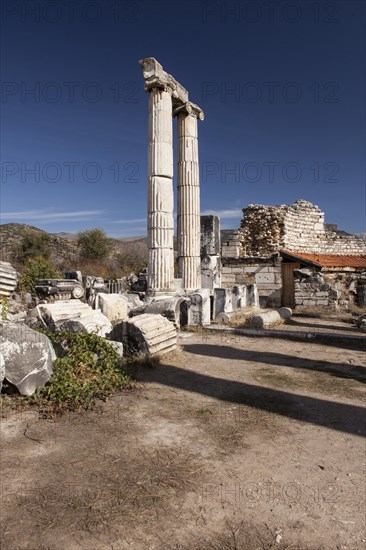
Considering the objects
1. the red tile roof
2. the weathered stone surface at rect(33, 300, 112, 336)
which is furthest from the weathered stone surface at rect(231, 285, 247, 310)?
the weathered stone surface at rect(33, 300, 112, 336)

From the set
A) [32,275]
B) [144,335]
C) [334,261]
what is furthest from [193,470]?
[334,261]

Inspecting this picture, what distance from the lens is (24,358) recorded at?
5.12 metres

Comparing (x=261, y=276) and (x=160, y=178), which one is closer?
(x=160, y=178)

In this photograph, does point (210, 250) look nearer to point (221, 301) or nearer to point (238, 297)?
point (238, 297)

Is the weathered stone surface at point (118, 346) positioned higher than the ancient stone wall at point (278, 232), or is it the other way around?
the ancient stone wall at point (278, 232)

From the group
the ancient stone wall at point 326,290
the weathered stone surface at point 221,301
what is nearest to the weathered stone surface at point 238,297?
the weathered stone surface at point 221,301

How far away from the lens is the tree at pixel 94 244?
34406 mm

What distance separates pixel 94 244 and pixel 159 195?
24.0m

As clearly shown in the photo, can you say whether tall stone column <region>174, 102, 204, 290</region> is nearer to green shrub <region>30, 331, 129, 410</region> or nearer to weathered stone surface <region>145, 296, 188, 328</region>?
weathered stone surface <region>145, 296, 188, 328</region>

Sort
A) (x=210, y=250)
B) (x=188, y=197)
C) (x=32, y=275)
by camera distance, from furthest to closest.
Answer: (x=32, y=275), (x=210, y=250), (x=188, y=197)

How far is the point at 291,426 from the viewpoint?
4.50 meters

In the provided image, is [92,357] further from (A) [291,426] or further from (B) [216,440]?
(A) [291,426]

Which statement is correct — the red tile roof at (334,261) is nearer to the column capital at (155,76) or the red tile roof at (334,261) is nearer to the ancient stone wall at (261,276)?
the ancient stone wall at (261,276)

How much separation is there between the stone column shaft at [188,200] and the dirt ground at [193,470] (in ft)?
24.5
